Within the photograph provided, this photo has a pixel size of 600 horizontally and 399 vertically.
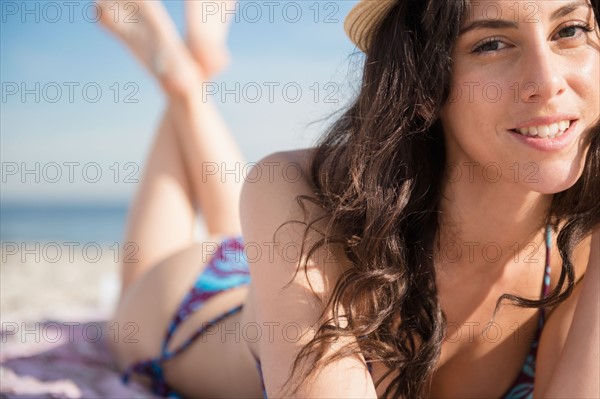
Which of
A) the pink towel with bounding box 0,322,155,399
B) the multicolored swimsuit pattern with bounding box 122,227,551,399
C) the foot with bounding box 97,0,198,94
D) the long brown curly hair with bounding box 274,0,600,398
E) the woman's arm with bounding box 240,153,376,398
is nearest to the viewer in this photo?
the woman's arm with bounding box 240,153,376,398

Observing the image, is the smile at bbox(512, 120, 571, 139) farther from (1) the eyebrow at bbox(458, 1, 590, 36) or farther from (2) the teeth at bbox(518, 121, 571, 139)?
(1) the eyebrow at bbox(458, 1, 590, 36)

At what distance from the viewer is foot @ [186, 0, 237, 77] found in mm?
4031

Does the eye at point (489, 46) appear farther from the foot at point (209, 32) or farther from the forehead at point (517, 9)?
the foot at point (209, 32)

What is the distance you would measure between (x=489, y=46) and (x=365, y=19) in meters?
0.37

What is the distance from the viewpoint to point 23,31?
24.0 meters

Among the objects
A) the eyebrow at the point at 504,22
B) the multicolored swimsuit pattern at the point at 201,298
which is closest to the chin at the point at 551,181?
the eyebrow at the point at 504,22

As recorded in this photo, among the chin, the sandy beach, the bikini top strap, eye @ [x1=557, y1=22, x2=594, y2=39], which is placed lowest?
the sandy beach

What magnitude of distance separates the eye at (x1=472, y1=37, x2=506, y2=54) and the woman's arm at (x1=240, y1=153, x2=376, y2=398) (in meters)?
0.61

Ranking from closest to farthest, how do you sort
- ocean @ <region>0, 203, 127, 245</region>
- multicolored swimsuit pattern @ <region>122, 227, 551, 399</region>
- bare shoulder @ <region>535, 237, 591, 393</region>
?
bare shoulder @ <region>535, 237, 591, 393</region> → multicolored swimsuit pattern @ <region>122, 227, 551, 399</region> → ocean @ <region>0, 203, 127, 245</region>

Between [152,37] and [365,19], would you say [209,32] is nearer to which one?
[152,37]

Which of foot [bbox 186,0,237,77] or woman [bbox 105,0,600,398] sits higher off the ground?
foot [bbox 186,0,237,77]

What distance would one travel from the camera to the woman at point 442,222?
192 cm

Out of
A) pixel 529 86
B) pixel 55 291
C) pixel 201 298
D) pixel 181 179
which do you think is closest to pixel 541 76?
pixel 529 86

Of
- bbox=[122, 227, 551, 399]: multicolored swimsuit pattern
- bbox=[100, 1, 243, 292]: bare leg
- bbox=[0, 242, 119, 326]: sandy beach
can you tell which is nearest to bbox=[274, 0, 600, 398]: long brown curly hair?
bbox=[122, 227, 551, 399]: multicolored swimsuit pattern
